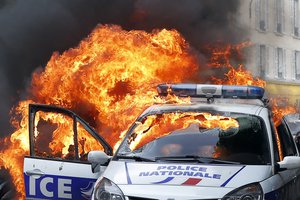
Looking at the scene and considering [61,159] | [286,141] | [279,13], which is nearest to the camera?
[61,159]

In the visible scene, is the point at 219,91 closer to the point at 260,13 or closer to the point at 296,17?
the point at 260,13

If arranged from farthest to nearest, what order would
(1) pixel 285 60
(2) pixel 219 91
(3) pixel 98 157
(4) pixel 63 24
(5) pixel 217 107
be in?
(1) pixel 285 60 < (4) pixel 63 24 < (2) pixel 219 91 < (5) pixel 217 107 < (3) pixel 98 157

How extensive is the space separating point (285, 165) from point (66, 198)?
2161 mm

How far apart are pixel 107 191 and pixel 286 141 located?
2.54 m

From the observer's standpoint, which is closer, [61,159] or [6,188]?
[61,159]

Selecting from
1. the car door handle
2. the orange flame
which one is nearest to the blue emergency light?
the orange flame

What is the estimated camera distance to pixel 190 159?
5137mm

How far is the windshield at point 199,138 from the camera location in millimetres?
5266

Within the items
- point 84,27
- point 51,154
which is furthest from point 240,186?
point 84,27

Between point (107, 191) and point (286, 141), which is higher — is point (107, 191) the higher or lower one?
the lower one

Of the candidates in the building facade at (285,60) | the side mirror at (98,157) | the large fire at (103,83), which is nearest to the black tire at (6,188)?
the large fire at (103,83)

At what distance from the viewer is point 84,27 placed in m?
11.9

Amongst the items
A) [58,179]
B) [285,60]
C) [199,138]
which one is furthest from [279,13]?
[58,179]

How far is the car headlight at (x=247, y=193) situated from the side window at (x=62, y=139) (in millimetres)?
1983
